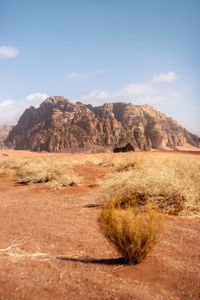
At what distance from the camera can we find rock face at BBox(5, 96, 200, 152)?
234 ft

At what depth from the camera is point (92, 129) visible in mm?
71750

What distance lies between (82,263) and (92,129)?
225 ft

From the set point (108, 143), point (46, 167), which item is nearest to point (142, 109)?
point (108, 143)

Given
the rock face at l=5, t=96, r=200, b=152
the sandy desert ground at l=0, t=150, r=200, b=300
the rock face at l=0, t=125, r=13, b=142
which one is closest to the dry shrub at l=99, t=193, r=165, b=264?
the sandy desert ground at l=0, t=150, r=200, b=300

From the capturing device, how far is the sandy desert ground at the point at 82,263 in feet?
9.11

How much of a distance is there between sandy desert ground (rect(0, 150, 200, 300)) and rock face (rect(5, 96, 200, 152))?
2220 inches

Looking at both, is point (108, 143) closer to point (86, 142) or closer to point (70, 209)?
point (86, 142)

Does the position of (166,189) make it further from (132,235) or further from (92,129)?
(92,129)

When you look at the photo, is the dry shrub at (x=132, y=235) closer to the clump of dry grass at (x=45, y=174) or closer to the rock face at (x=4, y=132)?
the clump of dry grass at (x=45, y=174)

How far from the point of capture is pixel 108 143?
69.4 m

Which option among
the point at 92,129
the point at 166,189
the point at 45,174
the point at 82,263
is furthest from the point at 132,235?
the point at 92,129

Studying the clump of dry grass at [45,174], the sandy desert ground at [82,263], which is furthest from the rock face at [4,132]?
the sandy desert ground at [82,263]

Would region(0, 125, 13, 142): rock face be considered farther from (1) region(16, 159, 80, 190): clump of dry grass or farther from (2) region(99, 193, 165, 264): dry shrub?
(2) region(99, 193, 165, 264): dry shrub

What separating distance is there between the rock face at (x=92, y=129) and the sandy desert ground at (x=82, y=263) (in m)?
56.4
